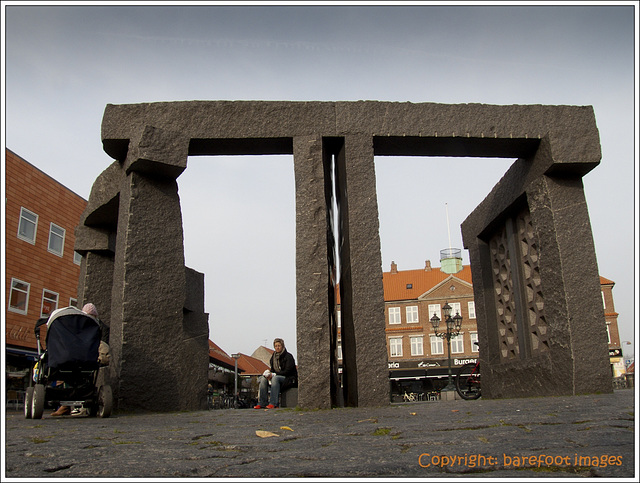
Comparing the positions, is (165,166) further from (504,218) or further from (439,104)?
(504,218)

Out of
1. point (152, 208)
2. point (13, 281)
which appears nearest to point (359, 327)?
point (152, 208)

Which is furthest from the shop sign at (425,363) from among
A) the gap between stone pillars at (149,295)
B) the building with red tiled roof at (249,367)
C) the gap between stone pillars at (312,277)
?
the gap between stone pillars at (312,277)

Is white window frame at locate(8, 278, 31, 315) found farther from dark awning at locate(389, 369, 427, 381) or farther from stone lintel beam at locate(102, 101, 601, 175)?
dark awning at locate(389, 369, 427, 381)

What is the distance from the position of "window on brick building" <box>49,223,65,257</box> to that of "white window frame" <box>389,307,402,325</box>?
30977 millimetres

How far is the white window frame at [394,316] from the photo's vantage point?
50969mm

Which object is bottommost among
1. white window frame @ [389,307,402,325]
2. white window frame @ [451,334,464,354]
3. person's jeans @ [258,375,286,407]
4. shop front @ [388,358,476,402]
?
person's jeans @ [258,375,286,407]

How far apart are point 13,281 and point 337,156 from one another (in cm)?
1945

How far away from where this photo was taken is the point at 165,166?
7.37m

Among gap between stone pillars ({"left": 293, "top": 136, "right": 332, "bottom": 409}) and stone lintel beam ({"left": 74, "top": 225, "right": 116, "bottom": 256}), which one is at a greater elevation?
stone lintel beam ({"left": 74, "top": 225, "right": 116, "bottom": 256})

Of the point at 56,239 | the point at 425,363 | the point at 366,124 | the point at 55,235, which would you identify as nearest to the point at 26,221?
the point at 55,235

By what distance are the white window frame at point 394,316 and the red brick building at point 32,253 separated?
2971 centimetres

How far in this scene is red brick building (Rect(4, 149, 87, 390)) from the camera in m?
22.1

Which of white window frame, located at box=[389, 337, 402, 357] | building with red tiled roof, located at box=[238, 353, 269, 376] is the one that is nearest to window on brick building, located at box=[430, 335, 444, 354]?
white window frame, located at box=[389, 337, 402, 357]

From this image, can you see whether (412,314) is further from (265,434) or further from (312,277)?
(265,434)
